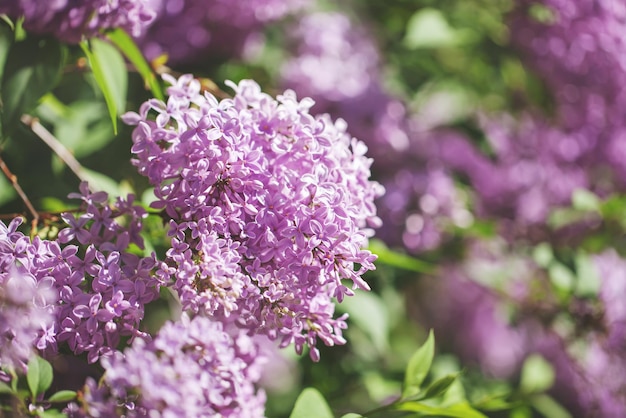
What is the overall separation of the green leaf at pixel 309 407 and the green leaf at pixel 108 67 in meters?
0.69

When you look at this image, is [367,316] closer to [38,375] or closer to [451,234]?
[451,234]

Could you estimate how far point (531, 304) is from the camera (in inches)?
103

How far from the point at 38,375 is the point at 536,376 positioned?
2.02 meters

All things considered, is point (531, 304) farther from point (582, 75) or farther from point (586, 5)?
point (586, 5)

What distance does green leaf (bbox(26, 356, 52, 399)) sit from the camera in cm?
Answer: 112

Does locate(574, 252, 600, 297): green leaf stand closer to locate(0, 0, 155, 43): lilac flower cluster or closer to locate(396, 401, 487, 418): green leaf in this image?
locate(396, 401, 487, 418): green leaf

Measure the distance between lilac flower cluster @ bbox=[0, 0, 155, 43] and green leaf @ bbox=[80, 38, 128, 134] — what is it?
0.20 ft

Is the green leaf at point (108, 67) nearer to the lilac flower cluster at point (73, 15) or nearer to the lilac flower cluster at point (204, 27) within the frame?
the lilac flower cluster at point (73, 15)

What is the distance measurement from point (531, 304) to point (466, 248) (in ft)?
0.97

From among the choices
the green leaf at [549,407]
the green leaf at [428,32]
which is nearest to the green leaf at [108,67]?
the green leaf at [428,32]

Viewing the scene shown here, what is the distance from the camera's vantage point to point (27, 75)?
1486 millimetres

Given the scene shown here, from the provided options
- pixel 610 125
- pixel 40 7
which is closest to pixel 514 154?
pixel 610 125

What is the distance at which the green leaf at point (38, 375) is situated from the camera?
1.12m

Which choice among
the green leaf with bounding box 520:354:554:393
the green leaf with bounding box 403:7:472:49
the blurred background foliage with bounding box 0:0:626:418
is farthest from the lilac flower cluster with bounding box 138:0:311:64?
the green leaf with bounding box 520:354:554:393
